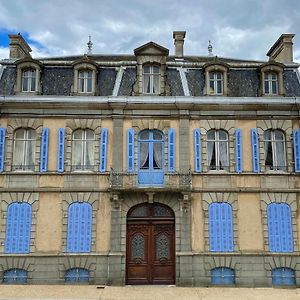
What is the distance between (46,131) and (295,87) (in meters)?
11.0

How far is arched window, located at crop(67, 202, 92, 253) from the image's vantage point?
1700 centimetres

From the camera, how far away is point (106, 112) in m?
18.1

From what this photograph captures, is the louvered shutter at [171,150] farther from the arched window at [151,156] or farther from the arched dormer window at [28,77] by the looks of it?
the arched dormer window at [28,77]

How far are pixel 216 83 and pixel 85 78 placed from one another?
572 cm

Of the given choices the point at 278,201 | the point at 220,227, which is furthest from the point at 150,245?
the point at 278,201

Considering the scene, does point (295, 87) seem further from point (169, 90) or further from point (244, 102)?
point (169, 90)

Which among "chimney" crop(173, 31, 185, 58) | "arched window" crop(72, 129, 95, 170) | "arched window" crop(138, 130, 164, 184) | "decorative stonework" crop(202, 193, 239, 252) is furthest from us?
"chimney" crop(173, 31, 185, 58)

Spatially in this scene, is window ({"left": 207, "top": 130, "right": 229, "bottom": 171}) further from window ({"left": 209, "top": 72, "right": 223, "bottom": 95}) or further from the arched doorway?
the arched doorway

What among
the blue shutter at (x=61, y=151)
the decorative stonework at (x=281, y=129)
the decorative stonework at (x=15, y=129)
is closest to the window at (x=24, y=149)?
the decorative stonework at (x=15, y=129)

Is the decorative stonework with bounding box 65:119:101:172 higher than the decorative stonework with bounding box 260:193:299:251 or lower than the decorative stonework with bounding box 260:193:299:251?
higher

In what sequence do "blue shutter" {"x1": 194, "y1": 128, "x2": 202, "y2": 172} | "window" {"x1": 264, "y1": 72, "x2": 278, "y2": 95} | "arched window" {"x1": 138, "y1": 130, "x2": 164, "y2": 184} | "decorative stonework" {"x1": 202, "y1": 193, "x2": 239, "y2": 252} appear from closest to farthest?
"decorative stonework" {"x1": 202, "y1": 193, "x2": 239, "y2": 252} → "arched window" {"x1": 138, "y1": 130, "x2": 164, "y2": 184} → "blue shutter" {"x1": 194, "y1": 128, "x2": 202, "y2": 172} → "window" {"x1": 264, "y1": 72, "x2": 278, "y2": 95}

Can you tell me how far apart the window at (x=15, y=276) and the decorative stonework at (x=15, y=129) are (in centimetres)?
402

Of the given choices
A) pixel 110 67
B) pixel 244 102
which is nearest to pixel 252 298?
pixel 244 102

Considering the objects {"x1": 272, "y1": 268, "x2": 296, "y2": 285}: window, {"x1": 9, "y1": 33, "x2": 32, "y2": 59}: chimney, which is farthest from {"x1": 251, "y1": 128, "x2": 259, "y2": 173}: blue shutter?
{"x1": 9, "y1": 33, "x2": 32, "y2": 59}: chimney
